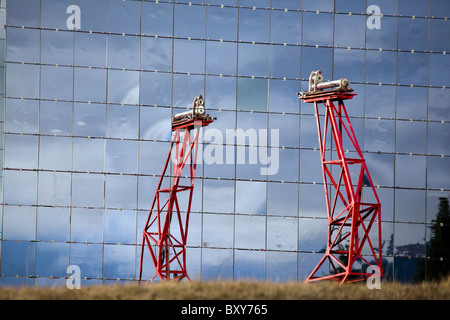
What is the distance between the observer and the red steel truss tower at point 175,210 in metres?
32.6

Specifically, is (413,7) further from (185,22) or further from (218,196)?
(218,196)

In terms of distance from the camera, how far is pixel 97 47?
35938mm

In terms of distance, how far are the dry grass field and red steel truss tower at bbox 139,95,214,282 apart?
13347 millimetres

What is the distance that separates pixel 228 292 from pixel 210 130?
19.2 m

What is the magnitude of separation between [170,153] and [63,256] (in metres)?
7.31

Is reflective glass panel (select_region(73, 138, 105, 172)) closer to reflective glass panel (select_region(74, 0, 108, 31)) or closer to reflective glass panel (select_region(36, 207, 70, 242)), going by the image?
reflective glass panel (select_region(36, 207, 70, 242))

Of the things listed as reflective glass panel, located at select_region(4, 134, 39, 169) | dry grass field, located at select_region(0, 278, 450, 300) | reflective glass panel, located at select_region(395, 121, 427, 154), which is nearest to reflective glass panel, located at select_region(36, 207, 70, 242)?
reflective glass panel, located at select_region(4, 134, 39, 169)

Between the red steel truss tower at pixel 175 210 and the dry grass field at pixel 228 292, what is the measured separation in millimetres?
13347

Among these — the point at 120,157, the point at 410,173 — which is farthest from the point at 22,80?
the point at 410,173

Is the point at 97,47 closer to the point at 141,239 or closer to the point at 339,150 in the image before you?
the point at 141,239

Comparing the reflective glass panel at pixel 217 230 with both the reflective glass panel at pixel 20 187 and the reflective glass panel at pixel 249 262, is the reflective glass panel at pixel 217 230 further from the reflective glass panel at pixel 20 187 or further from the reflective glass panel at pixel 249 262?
the reflective glass panel at pixel 20 187

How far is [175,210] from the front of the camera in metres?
35.6

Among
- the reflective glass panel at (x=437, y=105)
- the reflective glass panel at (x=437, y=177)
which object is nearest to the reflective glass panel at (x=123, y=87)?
the reflective glass panel at (x=437, y=105)

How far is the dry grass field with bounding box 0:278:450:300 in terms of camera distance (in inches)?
680
